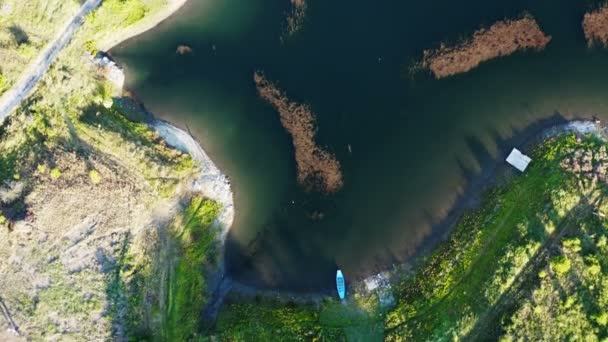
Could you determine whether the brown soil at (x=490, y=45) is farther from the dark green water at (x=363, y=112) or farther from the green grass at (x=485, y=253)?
the green grass at (x=485, y=253)

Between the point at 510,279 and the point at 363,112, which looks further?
the point at 363,112

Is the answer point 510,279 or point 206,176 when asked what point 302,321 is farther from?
point 510,279

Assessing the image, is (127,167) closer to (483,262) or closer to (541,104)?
(483,262)

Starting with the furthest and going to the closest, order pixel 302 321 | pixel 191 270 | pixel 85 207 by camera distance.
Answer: pixel 191 270
pixel 302 321
pixel 85 207

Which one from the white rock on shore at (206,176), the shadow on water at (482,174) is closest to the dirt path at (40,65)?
the white rock on shore at (206,176)

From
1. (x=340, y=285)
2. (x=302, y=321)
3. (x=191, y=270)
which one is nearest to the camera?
(x=302, y=321)

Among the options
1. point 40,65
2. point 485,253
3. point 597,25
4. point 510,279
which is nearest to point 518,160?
point 485,253
